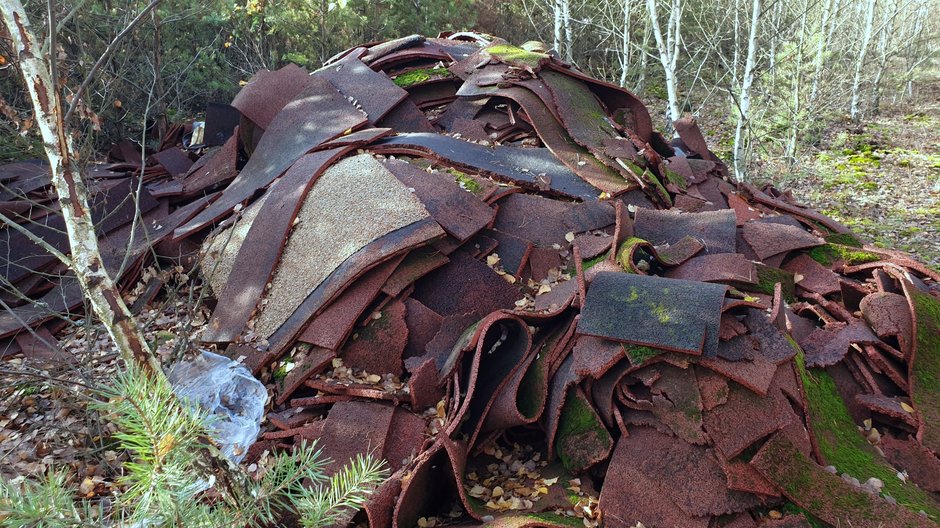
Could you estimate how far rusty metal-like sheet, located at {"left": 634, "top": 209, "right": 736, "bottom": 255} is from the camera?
162 inches

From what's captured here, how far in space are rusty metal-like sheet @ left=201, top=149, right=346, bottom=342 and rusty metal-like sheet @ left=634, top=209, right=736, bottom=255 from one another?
232cm

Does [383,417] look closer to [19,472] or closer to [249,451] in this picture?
[249,451]

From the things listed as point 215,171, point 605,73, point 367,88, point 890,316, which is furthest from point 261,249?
point 605,73

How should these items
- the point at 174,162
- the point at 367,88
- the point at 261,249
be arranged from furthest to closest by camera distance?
1. the point at 174,162
2. the point at 367,88
3. the point at 261,249

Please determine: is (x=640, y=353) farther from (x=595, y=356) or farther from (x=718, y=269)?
(x=718, y=269)

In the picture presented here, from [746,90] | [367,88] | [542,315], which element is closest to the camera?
[542,315]

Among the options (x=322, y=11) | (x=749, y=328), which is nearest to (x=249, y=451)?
(x=749, y=328)

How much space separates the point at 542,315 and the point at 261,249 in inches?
81.2

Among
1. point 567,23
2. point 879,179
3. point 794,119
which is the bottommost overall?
point 879,179

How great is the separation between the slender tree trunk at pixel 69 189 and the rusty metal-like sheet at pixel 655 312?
1981 mm

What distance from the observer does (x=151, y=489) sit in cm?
136

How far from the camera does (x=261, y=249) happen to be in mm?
4188

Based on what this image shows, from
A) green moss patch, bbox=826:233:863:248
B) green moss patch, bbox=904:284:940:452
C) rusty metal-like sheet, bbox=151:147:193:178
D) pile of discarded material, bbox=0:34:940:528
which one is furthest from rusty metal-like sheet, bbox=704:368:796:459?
rusty metal-like sheet, bbox=151:147:193:178

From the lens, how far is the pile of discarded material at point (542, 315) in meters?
2.76
